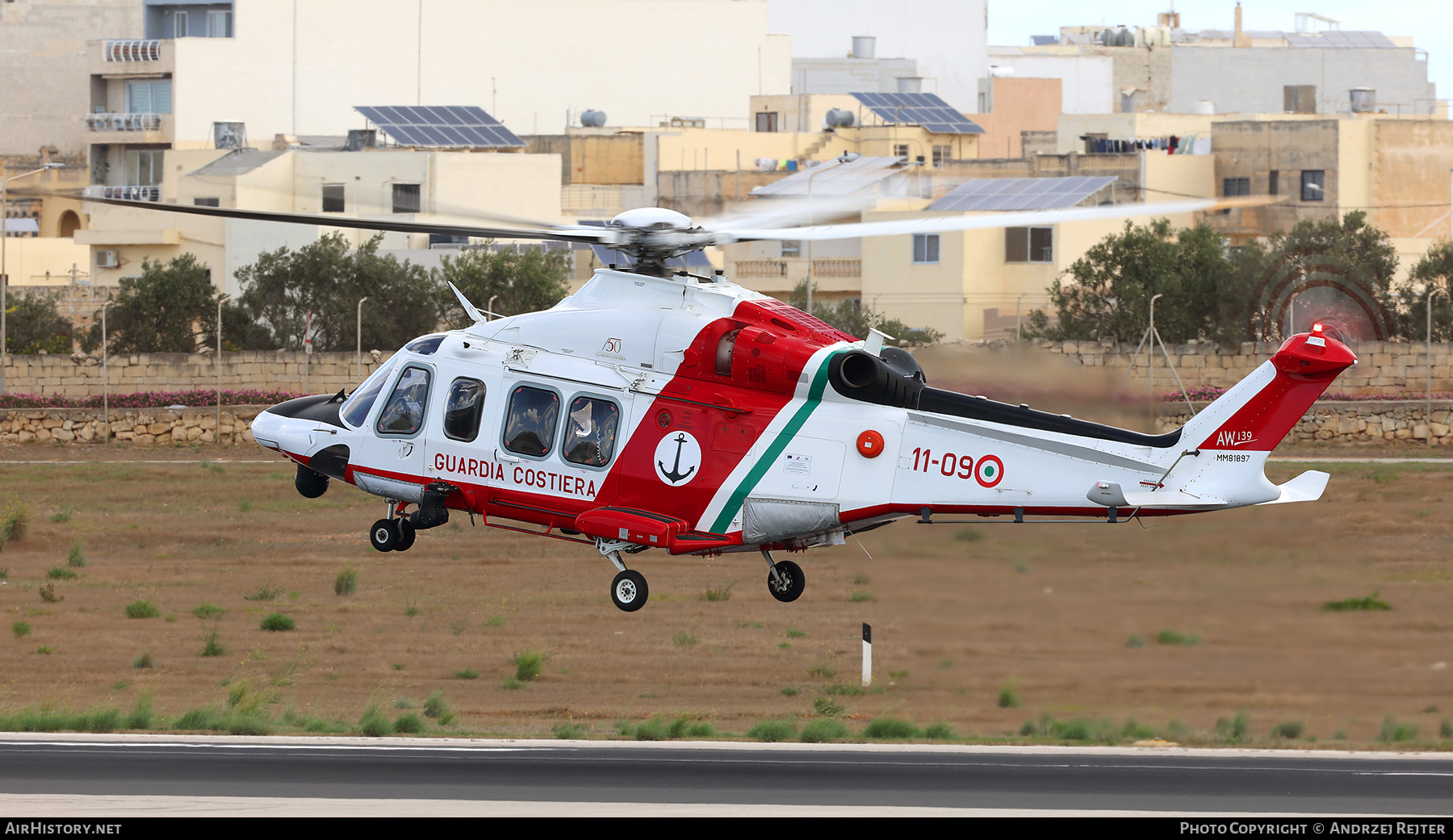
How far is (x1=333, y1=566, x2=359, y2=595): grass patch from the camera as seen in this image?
44594 mm

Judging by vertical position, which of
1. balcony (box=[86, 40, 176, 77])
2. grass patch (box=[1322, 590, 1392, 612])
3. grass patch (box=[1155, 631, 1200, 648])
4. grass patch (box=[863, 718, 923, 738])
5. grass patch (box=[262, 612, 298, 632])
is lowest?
grass patch (box=[863, 718, 923, 738])

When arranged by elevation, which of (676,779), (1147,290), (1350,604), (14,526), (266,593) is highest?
(1147,290)

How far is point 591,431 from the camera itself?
21.4 m

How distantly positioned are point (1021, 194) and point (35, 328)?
3972cm

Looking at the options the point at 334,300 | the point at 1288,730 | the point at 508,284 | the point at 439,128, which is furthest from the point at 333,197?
the point at 1288,730

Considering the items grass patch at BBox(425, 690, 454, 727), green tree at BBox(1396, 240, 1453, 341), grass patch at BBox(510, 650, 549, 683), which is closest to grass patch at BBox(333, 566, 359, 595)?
grass patch at BBox(510, 650, 549, 683)

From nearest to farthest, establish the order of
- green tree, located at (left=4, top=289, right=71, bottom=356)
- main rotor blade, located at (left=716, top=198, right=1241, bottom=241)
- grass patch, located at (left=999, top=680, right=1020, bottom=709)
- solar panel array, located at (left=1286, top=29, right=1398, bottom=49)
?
main rotor blade, located at (left=716, top=198, right=1241, bottom=241) < grass patch, located at (left=999, top=680, right=1020, bottom=709) < green tree, located at (left=4, top=289, right=71, bottom=356) < solar panel array, located at (left=1286, top=29, right=1398, bottom=49)

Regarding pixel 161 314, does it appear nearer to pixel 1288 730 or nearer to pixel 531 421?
pixel 1288 730

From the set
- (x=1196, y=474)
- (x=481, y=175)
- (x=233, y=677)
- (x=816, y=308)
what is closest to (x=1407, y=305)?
(x=816, y=308)

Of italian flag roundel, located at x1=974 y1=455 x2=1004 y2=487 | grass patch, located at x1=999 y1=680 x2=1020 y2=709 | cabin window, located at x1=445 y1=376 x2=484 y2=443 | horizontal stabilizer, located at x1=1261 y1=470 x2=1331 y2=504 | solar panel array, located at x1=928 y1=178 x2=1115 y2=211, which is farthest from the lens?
solar panel array, located at x1=928 y1=178 x2=1115 y2=211

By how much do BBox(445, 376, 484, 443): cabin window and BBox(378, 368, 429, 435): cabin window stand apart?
0.42 m

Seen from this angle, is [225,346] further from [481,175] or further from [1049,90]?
[1049,90]

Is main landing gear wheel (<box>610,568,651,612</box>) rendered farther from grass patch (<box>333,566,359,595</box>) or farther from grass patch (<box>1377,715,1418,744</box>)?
grass patch (<box>333,566,359,595</box>)

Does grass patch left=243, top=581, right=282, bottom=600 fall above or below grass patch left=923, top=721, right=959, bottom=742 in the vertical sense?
above
